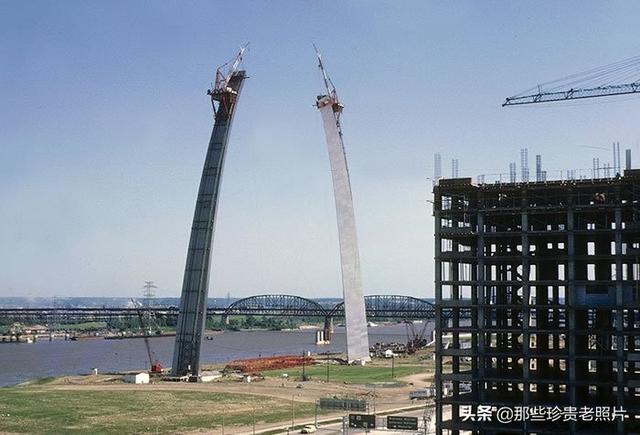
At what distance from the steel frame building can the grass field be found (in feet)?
99.2

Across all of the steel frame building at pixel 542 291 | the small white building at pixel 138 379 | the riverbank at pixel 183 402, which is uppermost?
the steel frame building at pixel 542 291

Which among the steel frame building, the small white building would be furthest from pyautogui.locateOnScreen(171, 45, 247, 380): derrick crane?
the steel frame building

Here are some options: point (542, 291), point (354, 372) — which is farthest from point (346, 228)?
point (542, 291)

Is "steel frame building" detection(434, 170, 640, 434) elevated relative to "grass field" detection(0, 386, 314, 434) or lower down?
elevated

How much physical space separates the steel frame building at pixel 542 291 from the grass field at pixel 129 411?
30.2 meters

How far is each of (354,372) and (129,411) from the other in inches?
2141

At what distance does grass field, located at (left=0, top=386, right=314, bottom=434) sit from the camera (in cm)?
8688

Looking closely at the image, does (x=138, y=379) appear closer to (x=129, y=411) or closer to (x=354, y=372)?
(x=129, y=411)

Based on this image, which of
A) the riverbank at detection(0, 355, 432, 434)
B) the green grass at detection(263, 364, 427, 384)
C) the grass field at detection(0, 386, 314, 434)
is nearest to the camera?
the grass field at detection(0, 386, 314, 434)

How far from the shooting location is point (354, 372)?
144m

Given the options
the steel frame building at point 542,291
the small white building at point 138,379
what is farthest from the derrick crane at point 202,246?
the steel frame building at point 542,291

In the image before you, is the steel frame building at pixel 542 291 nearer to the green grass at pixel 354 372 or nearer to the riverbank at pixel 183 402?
the riverbank at pixel 183 402

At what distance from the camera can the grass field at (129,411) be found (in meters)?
86.9

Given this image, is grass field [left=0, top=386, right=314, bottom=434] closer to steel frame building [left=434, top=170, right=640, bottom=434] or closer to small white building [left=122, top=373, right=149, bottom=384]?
small white building [left=122, top=373, right=149, bottom=384]
